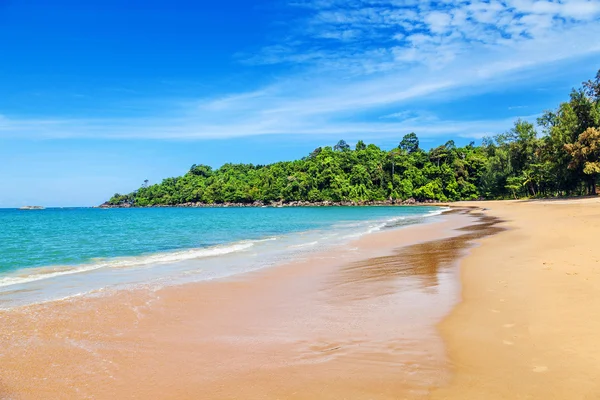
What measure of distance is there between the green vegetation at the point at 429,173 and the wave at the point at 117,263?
45.3 m

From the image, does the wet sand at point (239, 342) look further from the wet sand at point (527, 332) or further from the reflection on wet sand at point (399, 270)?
the wet sand at point (527, 332)

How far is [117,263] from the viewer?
13.0 metres

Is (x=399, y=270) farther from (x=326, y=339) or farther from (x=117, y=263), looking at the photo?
(x=117, y=263)

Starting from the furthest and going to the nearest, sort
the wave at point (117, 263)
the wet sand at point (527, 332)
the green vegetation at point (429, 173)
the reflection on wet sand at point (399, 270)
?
the green vegetation at point (429, 173) → the wave at point (117, 263) → the reflection on wet sand at point (399, 270) → the wet sand at point (527, 332)

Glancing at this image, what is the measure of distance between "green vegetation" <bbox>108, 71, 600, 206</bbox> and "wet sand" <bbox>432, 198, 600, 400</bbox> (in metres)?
44.4

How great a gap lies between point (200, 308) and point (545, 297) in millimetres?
5881

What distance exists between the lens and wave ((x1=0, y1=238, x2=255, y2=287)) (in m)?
10.5

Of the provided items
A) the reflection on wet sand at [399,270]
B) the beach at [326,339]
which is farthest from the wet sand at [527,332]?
the reflection on wet sand at [399,270]

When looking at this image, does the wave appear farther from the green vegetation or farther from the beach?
the green vegetation

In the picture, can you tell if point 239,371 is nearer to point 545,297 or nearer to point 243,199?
point 545,297

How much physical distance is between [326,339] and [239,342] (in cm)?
117

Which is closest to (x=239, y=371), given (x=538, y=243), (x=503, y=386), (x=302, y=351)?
(x=302, y=351)

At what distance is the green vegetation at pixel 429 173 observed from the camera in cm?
4753

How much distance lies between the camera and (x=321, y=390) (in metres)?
3.63
